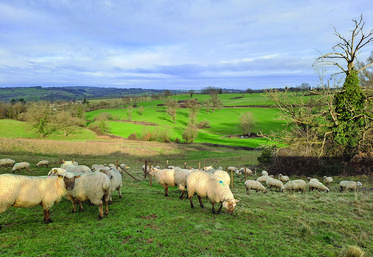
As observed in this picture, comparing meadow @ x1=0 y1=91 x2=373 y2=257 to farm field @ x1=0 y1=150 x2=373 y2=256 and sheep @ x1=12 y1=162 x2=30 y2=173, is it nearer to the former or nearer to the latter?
farm field @ x1=0 y1=150 x2=373 y2=256

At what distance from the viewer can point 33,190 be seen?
7.62 m

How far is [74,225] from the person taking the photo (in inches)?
293

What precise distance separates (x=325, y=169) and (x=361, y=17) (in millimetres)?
13320

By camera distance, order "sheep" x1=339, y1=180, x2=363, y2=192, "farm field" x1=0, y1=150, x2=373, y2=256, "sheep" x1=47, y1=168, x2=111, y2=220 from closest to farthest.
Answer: "farm field" x1=0, y1=150, x2=373, y2=256 → "sheep" x1=47, y1=168, x2=111, y2=220 → "sheep" x1=339, y1=180, x2=363, y2=192

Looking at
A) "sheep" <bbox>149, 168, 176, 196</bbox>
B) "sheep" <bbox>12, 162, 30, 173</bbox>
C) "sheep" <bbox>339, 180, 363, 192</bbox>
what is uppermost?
→ "sheep" <bbox>149, 168, 176, 196</bbox>

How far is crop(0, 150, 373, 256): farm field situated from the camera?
598cm

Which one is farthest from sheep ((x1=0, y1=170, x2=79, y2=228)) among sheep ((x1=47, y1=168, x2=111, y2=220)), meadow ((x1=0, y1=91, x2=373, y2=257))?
meadow ((x1=0, y1=91, x2=373, y2=257))

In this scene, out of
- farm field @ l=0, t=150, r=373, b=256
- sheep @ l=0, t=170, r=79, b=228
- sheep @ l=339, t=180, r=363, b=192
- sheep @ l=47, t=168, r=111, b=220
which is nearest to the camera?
farm field @ l=0, t=150, r=373, b=256

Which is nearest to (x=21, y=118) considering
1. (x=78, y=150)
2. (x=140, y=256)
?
(x=78, y=150)

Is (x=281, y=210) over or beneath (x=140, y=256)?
beneath

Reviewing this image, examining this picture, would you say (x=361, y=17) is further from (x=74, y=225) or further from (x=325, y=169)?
(x=74, y=225)

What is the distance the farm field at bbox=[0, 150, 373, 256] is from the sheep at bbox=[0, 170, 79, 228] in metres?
0.71

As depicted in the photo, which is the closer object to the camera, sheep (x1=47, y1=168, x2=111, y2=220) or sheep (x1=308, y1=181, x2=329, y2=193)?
sheep (x1=47, y1=168, x2=111, y2=220)

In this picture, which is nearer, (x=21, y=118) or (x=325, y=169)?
(x=325, y=169)
